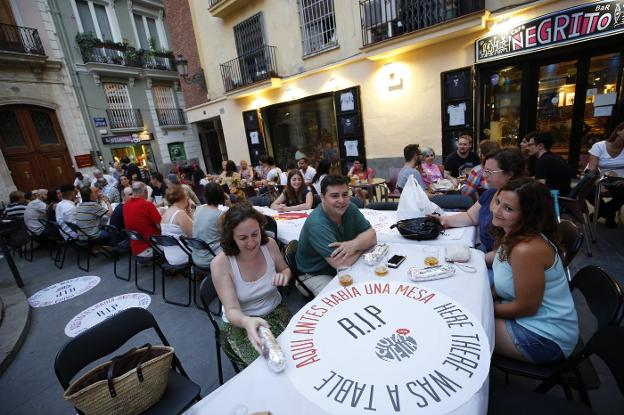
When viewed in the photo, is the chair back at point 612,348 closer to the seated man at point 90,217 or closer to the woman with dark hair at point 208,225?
the woman with dark hair at point 208,225

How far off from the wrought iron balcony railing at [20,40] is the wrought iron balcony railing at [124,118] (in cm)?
307

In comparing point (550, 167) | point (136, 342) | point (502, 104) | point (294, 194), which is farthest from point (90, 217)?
point (502, 104)

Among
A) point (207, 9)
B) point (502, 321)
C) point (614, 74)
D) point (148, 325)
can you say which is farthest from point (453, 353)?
point (207, 9)

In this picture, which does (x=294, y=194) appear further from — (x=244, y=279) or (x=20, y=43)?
(x=20, y=43)

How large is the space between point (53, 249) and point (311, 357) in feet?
25.8

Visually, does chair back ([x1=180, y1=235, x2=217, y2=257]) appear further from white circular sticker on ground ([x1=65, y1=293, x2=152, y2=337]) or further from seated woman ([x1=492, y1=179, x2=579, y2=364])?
seated woman ([x1=492, y1=179, x2=579, y2=364])

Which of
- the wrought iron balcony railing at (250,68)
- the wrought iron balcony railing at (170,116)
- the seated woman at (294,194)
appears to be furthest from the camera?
the wrought iron balcony railing at (170,116)

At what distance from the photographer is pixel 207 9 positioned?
390 inches

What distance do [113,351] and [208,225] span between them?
66.4 inches

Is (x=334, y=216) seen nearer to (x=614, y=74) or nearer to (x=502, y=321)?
(x=502, y=321)

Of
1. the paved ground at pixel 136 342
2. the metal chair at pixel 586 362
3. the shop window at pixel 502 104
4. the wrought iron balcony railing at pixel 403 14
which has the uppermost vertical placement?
the wrought iron balcony railing at pixel 403 14

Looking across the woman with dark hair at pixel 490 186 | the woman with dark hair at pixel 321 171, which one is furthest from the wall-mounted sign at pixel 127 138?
the woman with dark hair at pixel 490 186

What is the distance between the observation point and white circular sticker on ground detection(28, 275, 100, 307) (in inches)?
155

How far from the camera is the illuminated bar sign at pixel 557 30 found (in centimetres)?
445
